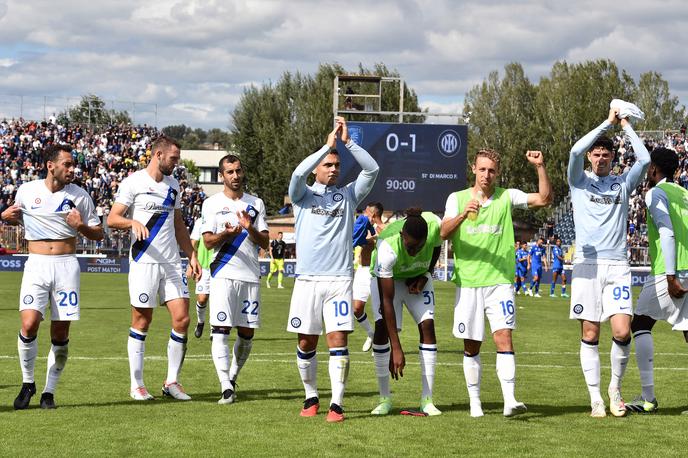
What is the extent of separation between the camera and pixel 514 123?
81.1 meters

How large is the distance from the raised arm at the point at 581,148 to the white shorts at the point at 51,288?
4.96 m

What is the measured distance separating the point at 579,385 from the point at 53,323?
6.07 meters

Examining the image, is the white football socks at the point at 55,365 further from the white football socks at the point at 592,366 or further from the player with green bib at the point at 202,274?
the player with green bib at the point at 202,274

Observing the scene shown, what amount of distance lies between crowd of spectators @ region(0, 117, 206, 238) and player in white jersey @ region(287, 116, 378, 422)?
148 ft

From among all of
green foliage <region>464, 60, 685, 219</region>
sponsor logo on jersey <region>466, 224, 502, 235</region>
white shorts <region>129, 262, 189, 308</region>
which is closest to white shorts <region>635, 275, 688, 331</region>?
sponsor logo on jersey <region>466, 224, 502, 235</region>

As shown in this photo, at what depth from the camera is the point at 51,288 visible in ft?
34.1

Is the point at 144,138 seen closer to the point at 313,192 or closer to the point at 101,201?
the point at 101,201

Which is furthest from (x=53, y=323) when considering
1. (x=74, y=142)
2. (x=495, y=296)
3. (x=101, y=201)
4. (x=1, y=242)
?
(x=74, y=142)

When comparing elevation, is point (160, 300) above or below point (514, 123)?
below

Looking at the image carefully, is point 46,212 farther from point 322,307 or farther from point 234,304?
point 322,307

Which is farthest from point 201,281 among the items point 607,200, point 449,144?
point 449,144

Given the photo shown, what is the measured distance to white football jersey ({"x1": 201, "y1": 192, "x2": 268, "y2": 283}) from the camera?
10.8 metres

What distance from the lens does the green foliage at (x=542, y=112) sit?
76875 millimetres

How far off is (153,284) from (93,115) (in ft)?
207
